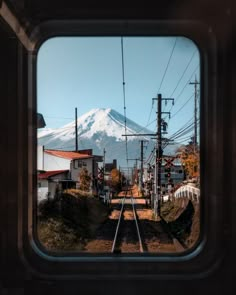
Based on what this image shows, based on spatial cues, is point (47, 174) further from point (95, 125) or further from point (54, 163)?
point (95, 125)

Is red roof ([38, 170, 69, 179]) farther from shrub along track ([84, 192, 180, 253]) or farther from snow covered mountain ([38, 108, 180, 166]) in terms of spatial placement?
shrub along track ([84, 192, 180, 253])

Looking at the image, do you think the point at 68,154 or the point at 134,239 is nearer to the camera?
the point at 134,239

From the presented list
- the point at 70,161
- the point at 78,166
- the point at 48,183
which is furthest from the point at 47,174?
the point at 78,166

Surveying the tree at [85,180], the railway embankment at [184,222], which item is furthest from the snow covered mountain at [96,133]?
the railway embankment at [184,222]
